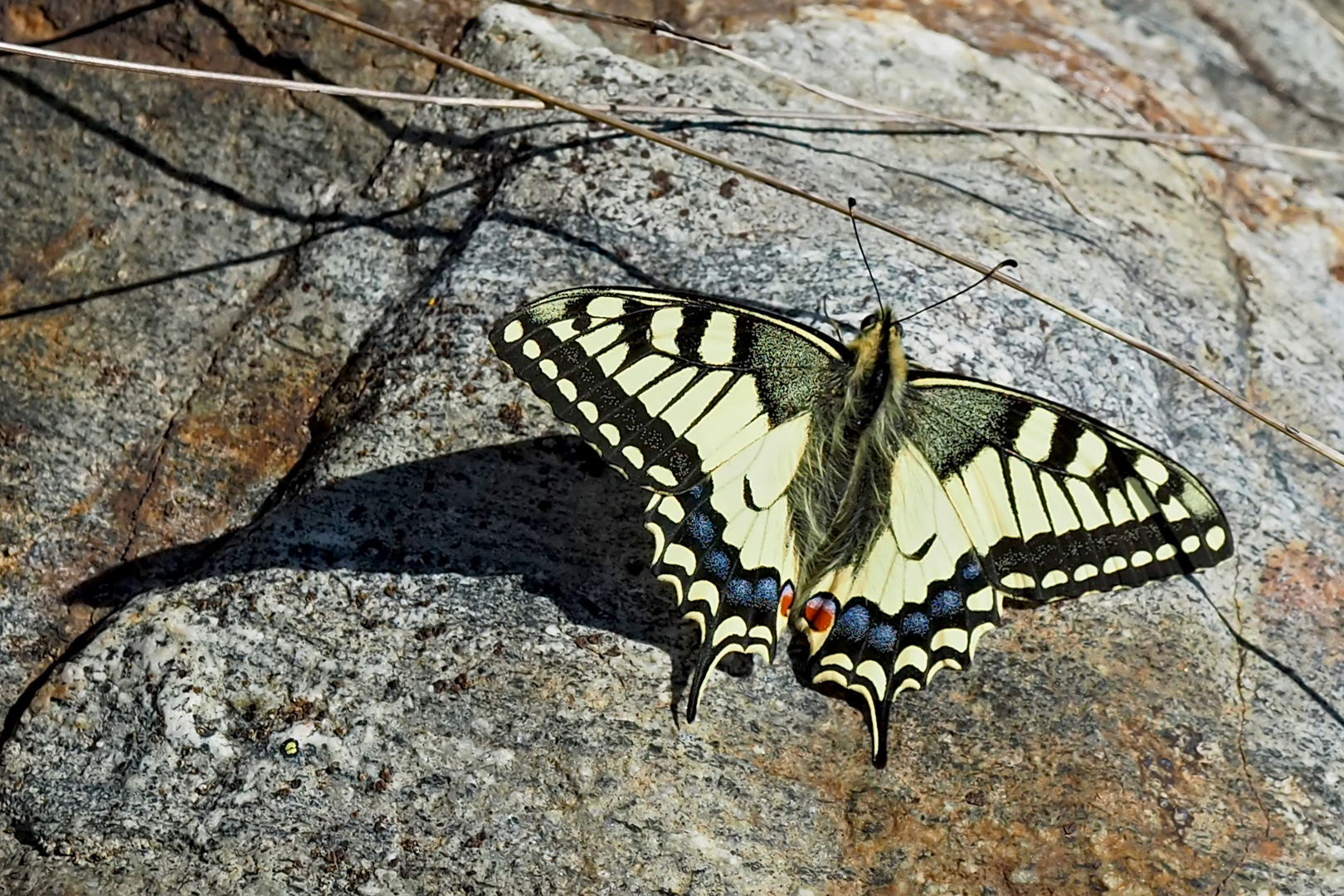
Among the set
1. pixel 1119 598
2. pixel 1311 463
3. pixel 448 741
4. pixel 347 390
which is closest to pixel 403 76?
pixel 347 390

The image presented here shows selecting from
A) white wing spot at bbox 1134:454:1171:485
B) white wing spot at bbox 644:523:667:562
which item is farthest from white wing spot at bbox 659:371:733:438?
white wing spot at bbox 1134:454:1171:485

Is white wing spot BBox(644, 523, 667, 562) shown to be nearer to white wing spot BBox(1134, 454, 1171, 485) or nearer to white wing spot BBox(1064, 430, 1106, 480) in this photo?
white wing spot BBox(1064, 430, 1106, 480)

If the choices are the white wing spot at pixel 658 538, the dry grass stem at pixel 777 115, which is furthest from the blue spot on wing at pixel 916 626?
the dry grass stem at pixel 777 115

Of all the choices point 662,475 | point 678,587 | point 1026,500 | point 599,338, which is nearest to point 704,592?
point 678,587

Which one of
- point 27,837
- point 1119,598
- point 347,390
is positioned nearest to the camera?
point 27,837

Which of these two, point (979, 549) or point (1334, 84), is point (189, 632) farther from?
point (1334, 84)

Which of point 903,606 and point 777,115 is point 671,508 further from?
point 777,115

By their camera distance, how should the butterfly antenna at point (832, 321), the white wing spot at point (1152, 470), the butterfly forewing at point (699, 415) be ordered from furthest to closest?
the butterfly antenna at point (832, 321)
the white wing spot at point (1152, 470)
the butterfly forewing at point (699, 415)

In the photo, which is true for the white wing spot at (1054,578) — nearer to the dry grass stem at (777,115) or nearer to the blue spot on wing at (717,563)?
the blue spot on wing at (717,563)
